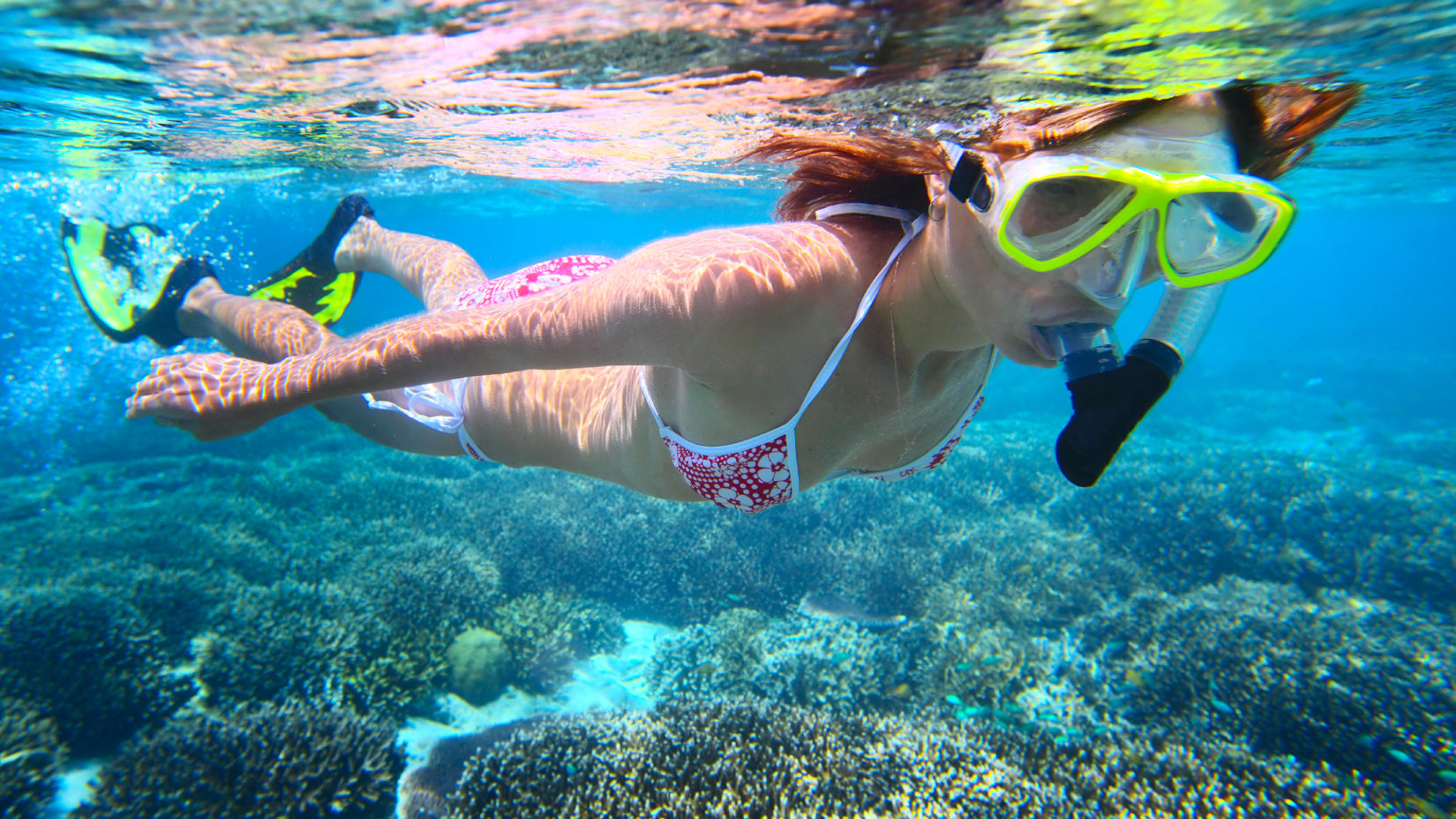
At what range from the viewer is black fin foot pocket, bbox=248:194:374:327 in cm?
555

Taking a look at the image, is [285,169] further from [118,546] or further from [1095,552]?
[1095,552]

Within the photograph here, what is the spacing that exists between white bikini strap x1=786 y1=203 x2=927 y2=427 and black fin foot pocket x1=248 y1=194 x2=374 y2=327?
5.23m

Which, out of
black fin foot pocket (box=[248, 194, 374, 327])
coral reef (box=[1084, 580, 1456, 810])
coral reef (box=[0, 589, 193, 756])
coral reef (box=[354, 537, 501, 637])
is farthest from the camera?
coral reef (box=[354, 537, 501, 637])

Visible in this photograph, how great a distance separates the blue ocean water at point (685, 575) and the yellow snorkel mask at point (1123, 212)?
11.5 feet

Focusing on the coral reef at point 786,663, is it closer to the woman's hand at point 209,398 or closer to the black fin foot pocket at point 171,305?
the woman's hand at point 209,398

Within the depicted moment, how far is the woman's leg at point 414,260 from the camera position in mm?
4291

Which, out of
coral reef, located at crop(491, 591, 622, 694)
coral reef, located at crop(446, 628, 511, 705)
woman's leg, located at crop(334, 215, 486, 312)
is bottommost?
coral reef, located at crop(491, 591, 622, 694)

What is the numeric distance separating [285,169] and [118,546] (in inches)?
Result: 511

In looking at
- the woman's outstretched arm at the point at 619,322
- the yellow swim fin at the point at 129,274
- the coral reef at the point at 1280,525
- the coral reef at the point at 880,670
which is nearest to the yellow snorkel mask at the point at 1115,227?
the woman's outstretched arm at the point at 619,322

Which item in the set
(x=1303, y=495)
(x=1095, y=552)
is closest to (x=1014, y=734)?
(x=1095, y=552)

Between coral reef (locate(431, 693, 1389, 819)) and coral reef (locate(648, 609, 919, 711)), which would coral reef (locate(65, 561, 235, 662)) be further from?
coral reef (locate(648, 609, 919, 711))

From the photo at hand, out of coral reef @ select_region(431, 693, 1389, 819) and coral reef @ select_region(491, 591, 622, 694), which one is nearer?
coral reef @ select_region(431, 693, 1389, 819)

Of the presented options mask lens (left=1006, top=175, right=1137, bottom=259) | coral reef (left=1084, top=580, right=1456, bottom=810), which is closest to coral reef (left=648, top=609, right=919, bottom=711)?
coral reef (left=1084, top=580, right=1456, bottom=810)

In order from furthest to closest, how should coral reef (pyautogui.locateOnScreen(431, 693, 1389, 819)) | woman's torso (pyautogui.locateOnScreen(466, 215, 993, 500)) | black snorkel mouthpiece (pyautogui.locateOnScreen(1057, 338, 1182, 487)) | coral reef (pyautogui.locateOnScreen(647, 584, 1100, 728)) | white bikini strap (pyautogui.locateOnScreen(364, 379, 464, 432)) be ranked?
coral reef (pyautogui.locateOnScreen(647, 584, 1100, 728)) → coral reef (pyautogui.locateOnScreen(431, 693, 1389, 819)) → white bikini strap (pyautogui.locateOnScreen(364, 379, 464, 432)) → woman's torso (pyautogui.locateOnScreen(466, 215, 993, 500)) → black snorkel mouthpiece (pyautogui.locateOnScreen(1057, 338, 1182, 487))
